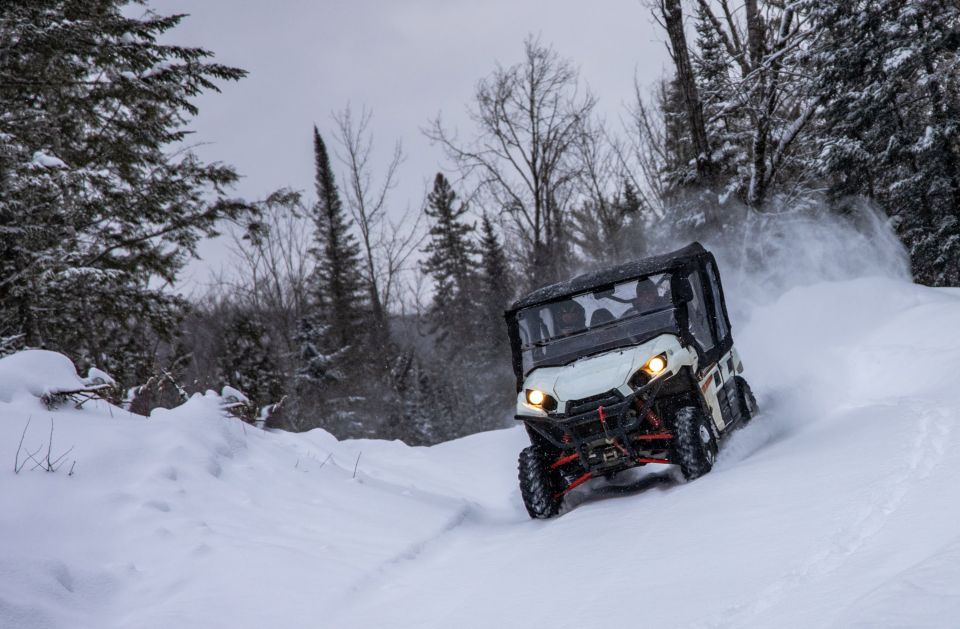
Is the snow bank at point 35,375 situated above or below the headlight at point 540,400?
above

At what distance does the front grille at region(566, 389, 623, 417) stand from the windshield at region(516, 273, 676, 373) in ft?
2.72

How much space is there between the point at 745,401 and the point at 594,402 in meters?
3.35

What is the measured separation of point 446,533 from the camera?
6.47m

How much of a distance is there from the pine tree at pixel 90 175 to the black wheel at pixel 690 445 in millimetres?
8783

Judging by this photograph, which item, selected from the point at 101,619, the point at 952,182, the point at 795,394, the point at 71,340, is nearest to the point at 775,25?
the point at 952,182

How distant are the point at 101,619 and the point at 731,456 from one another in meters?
5.51

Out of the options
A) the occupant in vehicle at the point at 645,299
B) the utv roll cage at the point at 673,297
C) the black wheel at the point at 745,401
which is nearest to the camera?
the utv roll cage at the point at 673,297

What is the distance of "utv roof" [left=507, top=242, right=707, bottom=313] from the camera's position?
7.36 meters

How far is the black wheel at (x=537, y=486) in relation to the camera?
6668 millimetres

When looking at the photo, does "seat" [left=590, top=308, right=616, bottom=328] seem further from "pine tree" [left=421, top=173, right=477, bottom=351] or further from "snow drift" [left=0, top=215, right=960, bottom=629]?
"pine tree" [left=421, top=173, right=477, bottom=351]

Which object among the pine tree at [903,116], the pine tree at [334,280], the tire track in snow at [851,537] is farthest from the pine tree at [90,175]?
the pine tree at [334,280]

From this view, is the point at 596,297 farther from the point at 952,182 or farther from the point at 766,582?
the point at 952,182

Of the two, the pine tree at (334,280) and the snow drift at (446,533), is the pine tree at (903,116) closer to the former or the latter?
the snow drift at (446,533)

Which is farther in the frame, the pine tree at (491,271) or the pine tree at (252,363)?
the pine tree at (491,271)
